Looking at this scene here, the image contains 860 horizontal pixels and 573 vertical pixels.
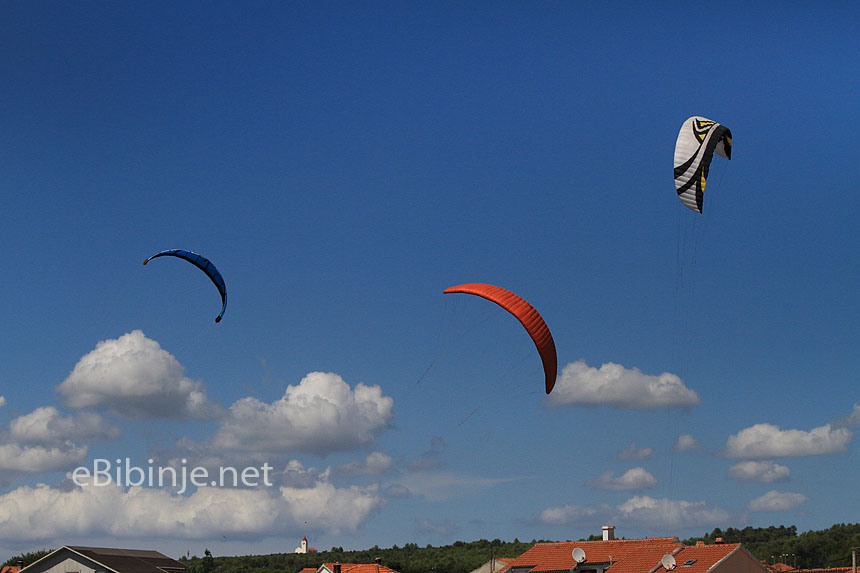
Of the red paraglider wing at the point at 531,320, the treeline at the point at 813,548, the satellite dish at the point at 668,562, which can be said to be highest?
the red paraglider wing at the point at 531,320

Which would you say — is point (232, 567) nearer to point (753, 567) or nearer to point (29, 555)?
point (29, 555)

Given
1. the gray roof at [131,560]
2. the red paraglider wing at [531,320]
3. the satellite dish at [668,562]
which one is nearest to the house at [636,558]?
the satellite dish at [668,562]

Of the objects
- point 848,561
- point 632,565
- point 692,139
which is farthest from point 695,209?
point 848,561

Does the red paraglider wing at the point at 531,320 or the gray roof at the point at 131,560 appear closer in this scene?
the red paraglider wing at the point at 531,320

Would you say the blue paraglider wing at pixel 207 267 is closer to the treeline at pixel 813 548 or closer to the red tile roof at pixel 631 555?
the red tile roof at pixel 631 555

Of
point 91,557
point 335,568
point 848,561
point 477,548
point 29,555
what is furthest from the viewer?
point 477,548

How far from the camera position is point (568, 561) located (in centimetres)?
5206

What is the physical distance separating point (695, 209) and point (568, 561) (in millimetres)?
22541

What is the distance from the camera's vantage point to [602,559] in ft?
169

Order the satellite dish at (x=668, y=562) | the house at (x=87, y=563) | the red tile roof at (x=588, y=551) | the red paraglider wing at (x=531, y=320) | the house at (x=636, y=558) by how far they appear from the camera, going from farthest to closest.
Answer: the house at (x=87, y=563) → the red tile roof at (x=588, y=551) → the house at (x=636, y=558) → the satellite dish at (x=668, y=562) → the red paraglider wing at (x=531, y=320)

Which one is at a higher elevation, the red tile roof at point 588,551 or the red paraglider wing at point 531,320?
the red paraglider wing at point 531,320

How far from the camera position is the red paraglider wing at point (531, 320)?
36344mm

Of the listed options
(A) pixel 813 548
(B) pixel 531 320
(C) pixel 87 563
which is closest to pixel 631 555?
(B) pixel 531 320

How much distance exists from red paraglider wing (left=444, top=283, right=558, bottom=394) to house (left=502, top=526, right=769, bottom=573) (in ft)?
47.2
